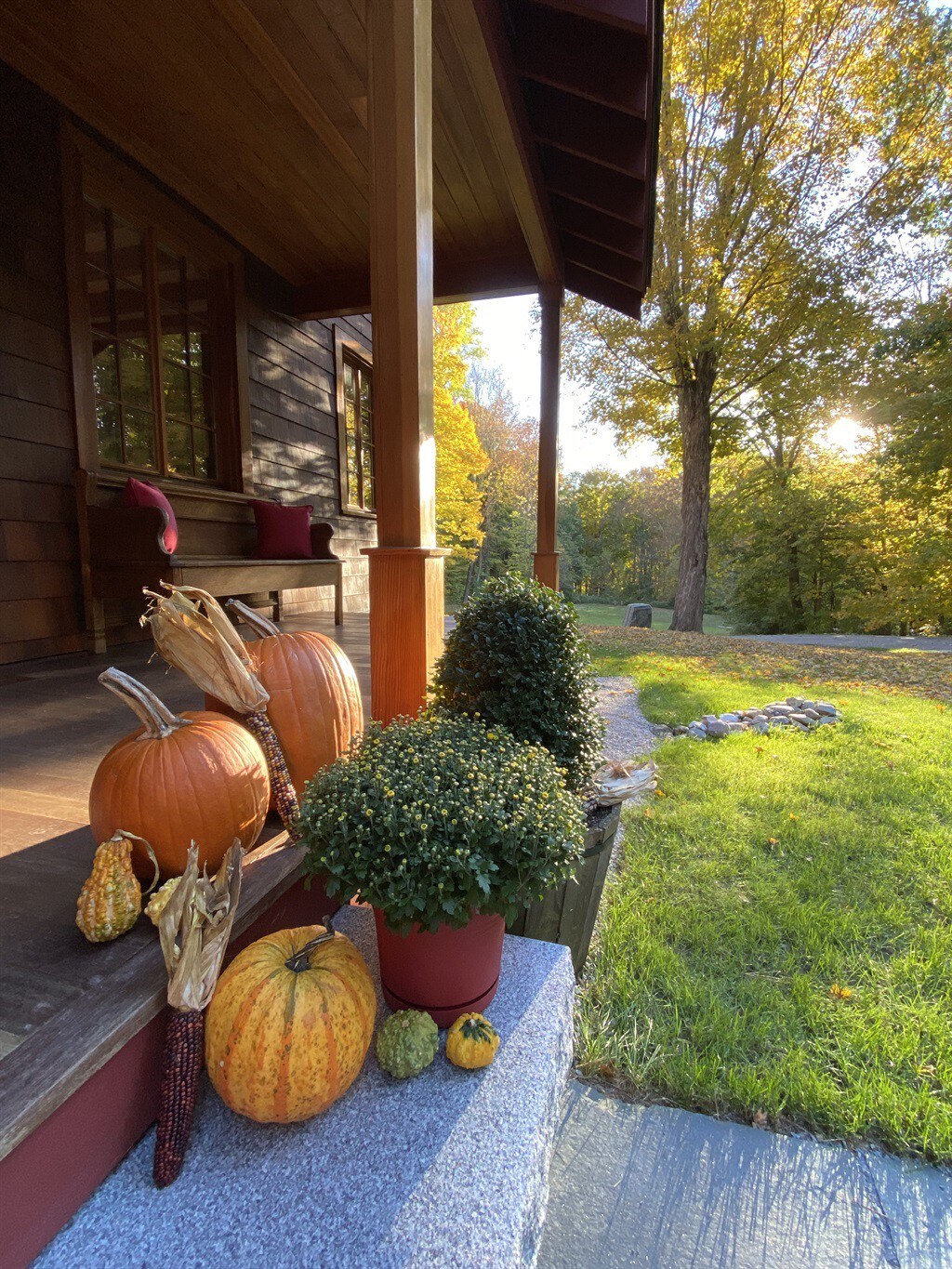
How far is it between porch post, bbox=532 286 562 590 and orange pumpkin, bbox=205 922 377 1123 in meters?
3.30

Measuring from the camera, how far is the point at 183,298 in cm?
375

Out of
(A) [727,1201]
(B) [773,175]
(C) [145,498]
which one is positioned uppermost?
(B) [773,175]

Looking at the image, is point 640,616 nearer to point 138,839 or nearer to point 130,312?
point 130,312

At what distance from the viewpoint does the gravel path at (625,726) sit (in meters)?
3.13

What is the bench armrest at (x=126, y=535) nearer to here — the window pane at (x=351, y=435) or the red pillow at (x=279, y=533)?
the red pillow at (x=279, y=533)

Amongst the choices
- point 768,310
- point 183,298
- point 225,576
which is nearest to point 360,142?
point 183,298

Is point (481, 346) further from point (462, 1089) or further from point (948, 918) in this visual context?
point (462, 1089)

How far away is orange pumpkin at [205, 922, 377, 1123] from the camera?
2.90 feet

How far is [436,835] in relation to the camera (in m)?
1.04

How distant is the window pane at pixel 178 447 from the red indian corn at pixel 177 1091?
3.48m

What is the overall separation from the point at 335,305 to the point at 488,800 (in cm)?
454

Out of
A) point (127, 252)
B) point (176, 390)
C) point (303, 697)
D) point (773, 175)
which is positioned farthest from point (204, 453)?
point (773, 175)

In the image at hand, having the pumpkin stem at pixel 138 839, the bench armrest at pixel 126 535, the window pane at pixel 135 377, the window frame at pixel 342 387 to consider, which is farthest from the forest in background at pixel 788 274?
the pumpkin stem at pixel 138 839

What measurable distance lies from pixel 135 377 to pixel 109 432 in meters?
0.39
